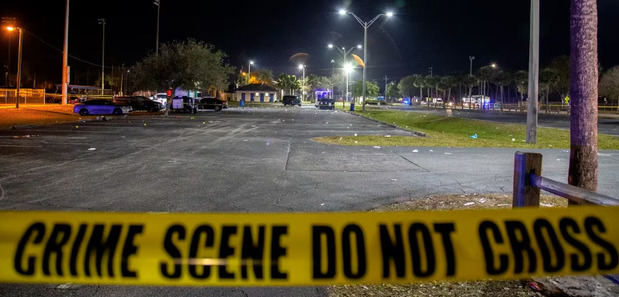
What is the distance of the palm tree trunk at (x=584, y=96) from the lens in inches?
240

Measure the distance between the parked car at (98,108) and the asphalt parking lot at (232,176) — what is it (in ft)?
67.1

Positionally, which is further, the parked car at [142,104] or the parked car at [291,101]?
the parked car at [291,101]

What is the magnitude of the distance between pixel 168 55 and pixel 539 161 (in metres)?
50.7

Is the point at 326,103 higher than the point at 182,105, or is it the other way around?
the point at 326,103

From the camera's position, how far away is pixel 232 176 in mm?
→ 10789

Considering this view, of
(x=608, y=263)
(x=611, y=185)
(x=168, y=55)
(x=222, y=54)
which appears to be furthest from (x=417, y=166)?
Answer: (x=222, y=54)

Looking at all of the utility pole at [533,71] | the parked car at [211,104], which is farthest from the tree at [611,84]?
the utility pole at [533,71]

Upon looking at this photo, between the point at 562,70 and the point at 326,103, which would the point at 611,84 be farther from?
the point at 326,103

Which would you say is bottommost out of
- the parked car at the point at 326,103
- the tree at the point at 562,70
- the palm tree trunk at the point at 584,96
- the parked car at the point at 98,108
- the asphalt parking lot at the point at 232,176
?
the asphalt parking lot at the point at 232,176

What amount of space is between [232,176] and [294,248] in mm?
8375

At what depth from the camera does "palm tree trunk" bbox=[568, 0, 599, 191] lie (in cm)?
609

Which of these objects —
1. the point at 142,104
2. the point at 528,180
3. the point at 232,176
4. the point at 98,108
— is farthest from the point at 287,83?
the point at 528,180

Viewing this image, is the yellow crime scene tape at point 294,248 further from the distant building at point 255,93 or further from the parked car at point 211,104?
the distant building at point 255,93

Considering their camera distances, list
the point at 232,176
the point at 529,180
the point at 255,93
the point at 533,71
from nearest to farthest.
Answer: the point at 529,180 < the point at 232,176 < the point at 533,71 < the point at 255,93
